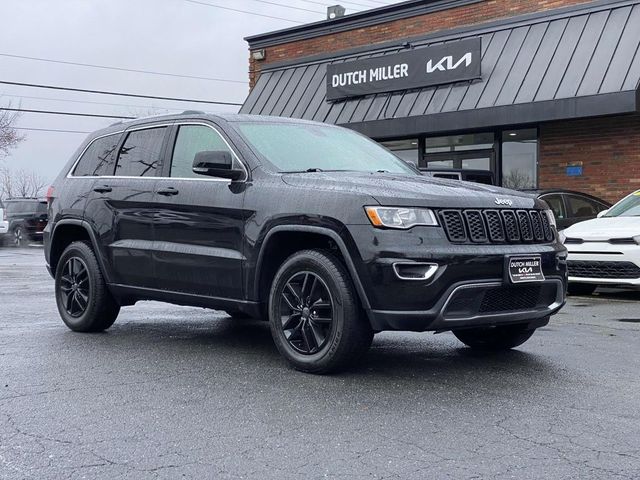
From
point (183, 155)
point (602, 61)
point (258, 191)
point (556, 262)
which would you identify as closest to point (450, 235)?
point (556, 262)

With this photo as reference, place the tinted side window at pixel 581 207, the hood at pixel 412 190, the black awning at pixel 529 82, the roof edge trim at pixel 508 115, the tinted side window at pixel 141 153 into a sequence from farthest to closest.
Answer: the black awning at pixel 529 82, the roof edge trim at pixel 508 115, the tinted side window at pixel 581 207, the tinted side window at pixel 141 153, the hood at pixel 412 190

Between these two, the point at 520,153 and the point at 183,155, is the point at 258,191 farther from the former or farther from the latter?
the point at 520,153

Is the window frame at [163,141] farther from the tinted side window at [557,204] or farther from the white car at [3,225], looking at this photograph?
the white car at [3,225]

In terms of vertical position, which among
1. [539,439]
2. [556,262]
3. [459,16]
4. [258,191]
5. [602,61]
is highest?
[459,16]

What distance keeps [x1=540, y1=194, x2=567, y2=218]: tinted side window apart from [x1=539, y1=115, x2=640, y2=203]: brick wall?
3.35 metres

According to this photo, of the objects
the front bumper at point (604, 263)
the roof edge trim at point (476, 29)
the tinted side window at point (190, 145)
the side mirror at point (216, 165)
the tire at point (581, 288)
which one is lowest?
the tire at point (581, 288)

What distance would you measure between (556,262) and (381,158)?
1.74m

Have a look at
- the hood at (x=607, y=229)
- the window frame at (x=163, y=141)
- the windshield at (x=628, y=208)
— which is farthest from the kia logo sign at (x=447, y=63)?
the window frame at (x=163, y=141)

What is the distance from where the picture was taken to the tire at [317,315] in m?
5.08

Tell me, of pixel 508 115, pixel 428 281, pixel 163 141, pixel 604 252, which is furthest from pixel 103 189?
pixel 508 115

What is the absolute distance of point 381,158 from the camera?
663 cm

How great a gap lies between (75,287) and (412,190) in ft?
11.7

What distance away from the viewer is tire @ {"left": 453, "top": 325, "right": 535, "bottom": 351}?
20.0ft

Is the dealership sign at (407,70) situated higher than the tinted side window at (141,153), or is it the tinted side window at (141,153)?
the dealership sign at (407,70)
